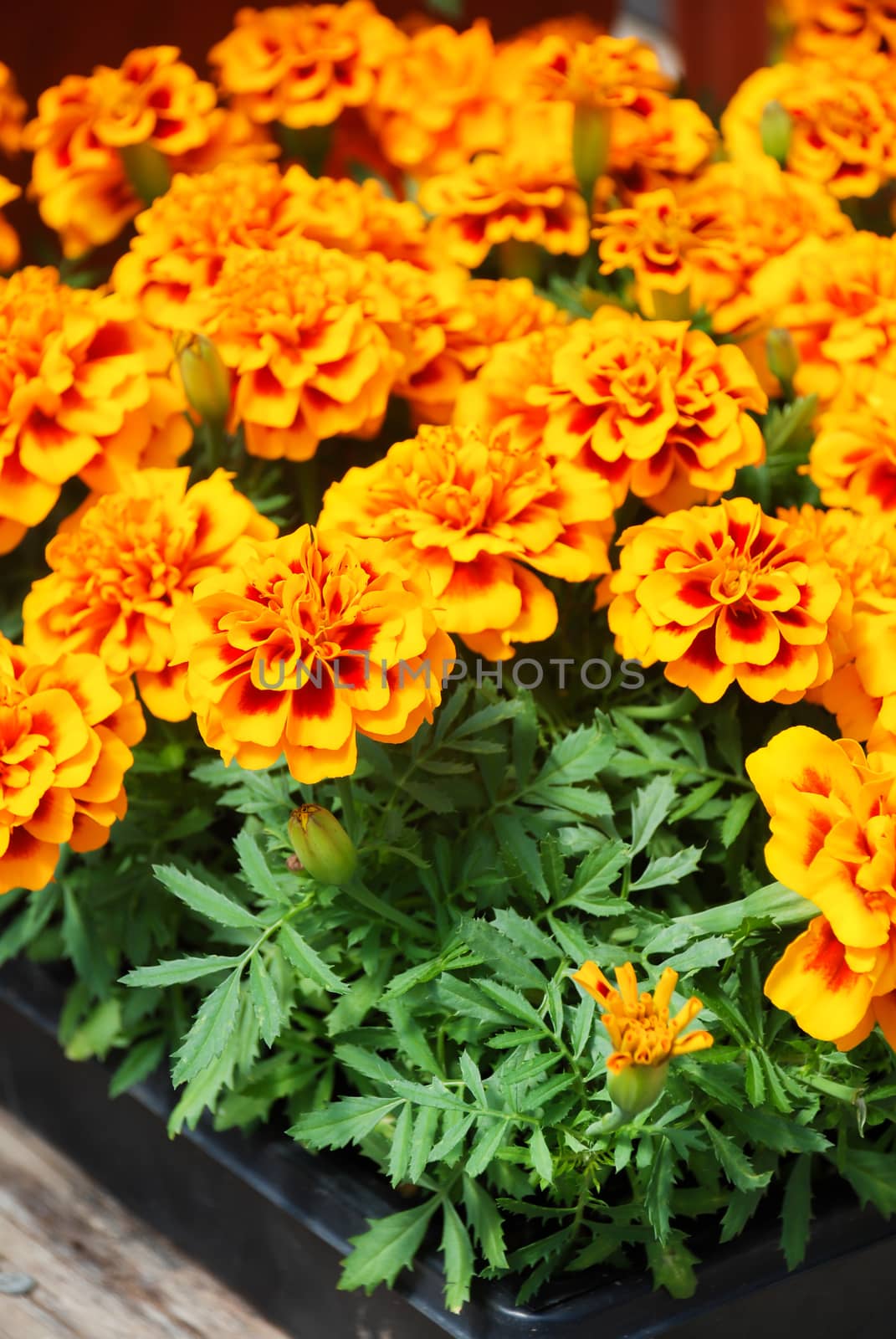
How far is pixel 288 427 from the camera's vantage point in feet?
2.66

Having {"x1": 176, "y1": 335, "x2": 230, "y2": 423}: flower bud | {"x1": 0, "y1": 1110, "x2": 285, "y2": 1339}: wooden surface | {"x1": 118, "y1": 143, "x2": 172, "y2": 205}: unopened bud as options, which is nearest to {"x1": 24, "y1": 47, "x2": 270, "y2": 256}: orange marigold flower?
{"x1": 118, "y1": 143, "x2": 172, "y2": 205}: unopened bud

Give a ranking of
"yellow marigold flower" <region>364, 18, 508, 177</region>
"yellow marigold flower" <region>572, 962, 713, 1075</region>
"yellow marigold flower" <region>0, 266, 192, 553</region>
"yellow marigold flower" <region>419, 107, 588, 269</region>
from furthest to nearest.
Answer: "yellow marigold flower" <region>364, 18, 508, 177</region>, "yellow marigold flower" <region>419, 107, 588, 269</region>, "yellow marigold flower" <region>0, 266, 192, 553</region>, "yellow marigold flower" <region>572, 962, 713, 1075</region>

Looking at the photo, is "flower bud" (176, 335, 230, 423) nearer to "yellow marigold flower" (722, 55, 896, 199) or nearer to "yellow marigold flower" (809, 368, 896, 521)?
"yellow marigold flower" (809, 368, 896, 521)

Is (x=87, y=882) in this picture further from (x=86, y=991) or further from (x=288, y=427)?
(x=288, y=427)

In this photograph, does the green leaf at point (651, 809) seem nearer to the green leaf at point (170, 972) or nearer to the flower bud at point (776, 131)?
the green leaf at point (170, 972)

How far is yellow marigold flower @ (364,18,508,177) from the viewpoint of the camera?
3.46ft

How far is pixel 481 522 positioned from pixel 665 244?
27 centimetres

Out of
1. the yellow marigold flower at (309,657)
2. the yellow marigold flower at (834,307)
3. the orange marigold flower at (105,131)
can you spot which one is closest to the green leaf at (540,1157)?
the yellow marigold flower at (309,657)

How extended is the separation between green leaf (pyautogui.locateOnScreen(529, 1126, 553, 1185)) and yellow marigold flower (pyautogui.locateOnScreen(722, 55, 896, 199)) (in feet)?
2.14

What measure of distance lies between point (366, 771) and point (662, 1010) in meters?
0.20

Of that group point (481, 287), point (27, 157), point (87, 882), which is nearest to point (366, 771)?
point (87, 882)

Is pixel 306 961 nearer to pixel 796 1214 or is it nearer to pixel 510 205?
pixel 796 1214

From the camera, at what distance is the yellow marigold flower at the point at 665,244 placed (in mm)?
856

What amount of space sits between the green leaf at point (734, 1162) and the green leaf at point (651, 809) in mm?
122
